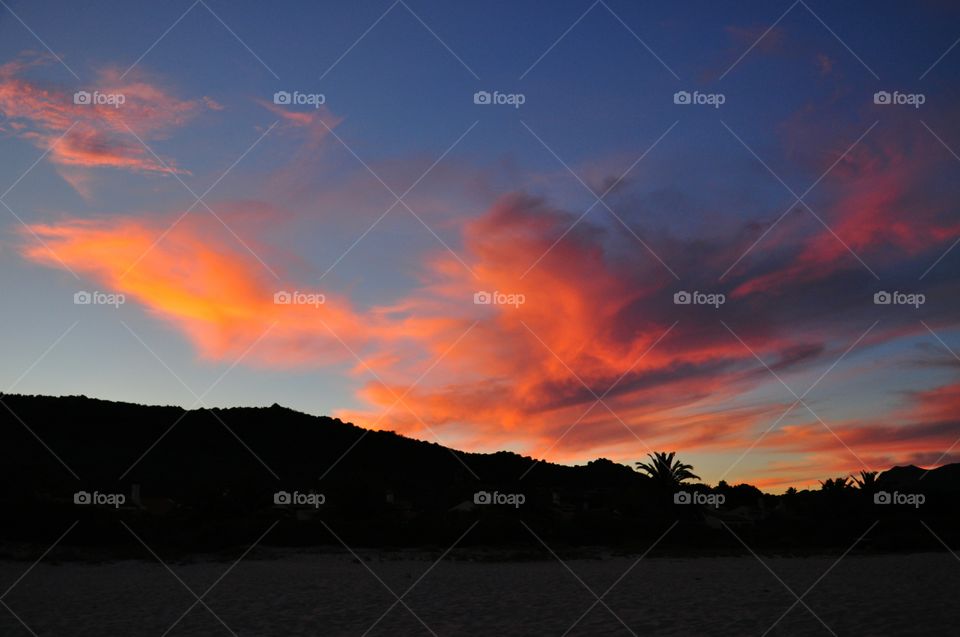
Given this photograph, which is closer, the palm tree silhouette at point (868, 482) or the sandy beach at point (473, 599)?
the sandy beach at point (473, 599)

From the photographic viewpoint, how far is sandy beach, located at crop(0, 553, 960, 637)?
13.8 m

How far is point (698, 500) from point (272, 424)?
1600 inches

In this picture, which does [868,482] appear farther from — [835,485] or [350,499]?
[350,499]

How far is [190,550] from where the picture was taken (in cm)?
3288

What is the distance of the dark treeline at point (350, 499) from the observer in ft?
122

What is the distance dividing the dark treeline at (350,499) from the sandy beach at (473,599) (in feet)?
27.7

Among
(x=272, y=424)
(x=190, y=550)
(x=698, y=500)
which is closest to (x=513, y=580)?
(x=190, y=550)

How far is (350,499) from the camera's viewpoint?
42.7m

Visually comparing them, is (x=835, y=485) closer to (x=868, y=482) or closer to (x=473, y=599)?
(x=868, y=482)

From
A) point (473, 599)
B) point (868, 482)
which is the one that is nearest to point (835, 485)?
point (868, 482)

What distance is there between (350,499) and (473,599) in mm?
25276

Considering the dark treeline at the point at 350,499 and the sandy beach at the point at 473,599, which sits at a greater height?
the dark treeline at the point at 350,499

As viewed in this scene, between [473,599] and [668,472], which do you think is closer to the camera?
[473,599]

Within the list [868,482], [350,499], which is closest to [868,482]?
[868,482]
